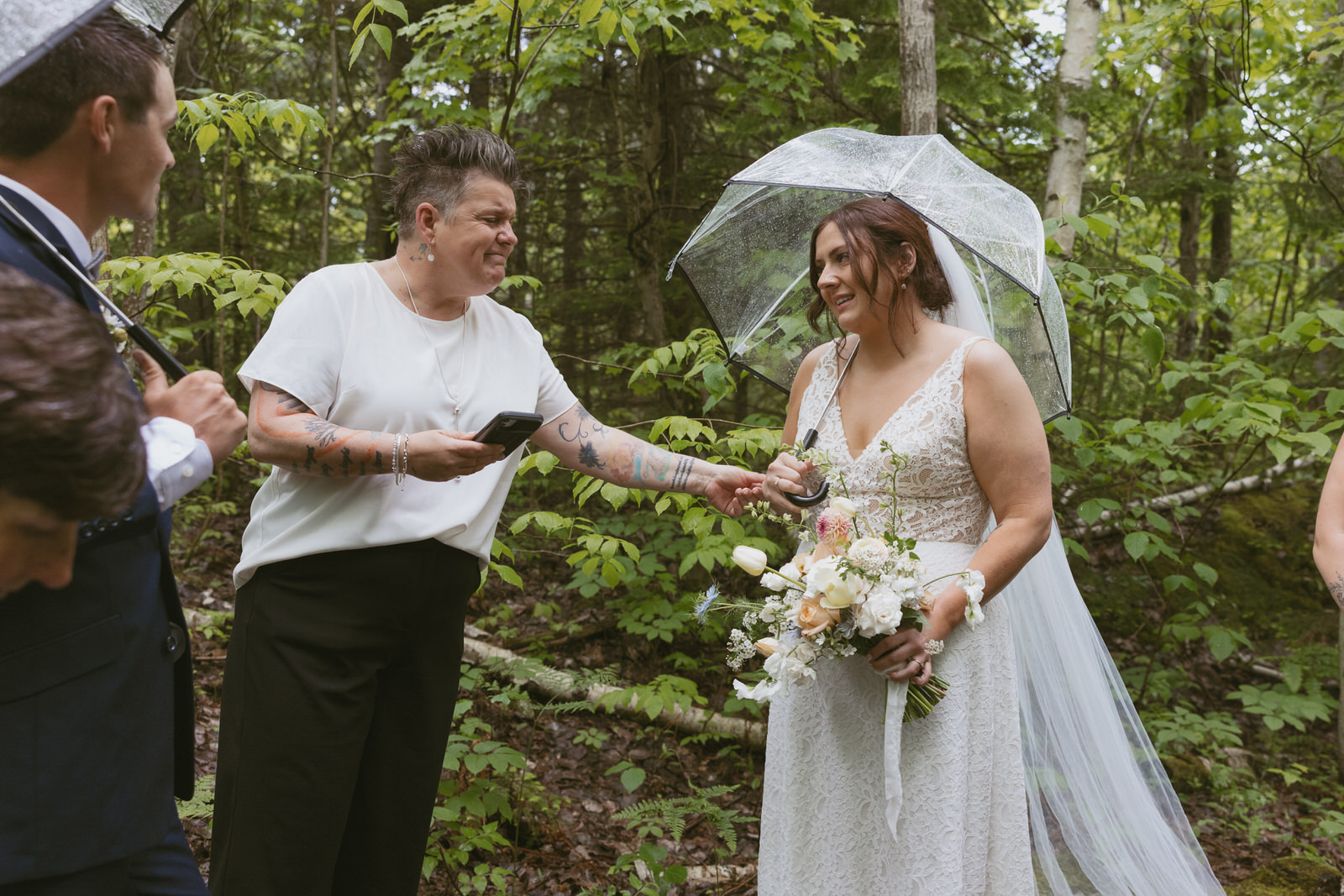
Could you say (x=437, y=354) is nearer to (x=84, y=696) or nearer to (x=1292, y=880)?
(x=84, y=696)

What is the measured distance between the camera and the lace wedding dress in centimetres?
222

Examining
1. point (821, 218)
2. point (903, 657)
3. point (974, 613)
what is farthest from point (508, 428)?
point (821, 218)

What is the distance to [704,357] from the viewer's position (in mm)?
3635

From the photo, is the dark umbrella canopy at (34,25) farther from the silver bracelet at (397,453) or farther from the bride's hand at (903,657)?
the bride's hand at (903,657)

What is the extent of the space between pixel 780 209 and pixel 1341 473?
1.70m

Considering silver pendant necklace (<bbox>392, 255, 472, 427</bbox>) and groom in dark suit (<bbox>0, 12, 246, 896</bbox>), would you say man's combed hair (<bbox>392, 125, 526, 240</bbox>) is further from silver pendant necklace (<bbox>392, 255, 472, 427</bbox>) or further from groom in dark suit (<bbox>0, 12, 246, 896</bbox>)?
groom in dark suit (<bbox>0, 12, 246, 896</bbox>)

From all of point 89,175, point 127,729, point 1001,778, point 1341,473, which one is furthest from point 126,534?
point 1341,473

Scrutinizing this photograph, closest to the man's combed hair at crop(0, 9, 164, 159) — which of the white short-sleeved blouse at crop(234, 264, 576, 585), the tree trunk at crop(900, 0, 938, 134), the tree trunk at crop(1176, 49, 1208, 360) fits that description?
the white short-sleeved blouse at crop(234, 264, 576, 585)

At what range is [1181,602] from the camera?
18.6 ft

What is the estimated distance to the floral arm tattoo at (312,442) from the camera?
6.96 feet

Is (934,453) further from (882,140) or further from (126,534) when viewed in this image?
(126,534)

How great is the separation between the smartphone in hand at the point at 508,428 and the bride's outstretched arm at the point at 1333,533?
1.91m

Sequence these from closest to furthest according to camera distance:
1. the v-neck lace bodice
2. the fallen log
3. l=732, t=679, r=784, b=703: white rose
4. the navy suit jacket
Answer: the navy suit jacket → l=732, t=679, r=784, b=703: white rose → the v-neck lace bodice → the fallen log

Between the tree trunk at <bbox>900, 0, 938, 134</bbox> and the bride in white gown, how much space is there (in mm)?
1901
